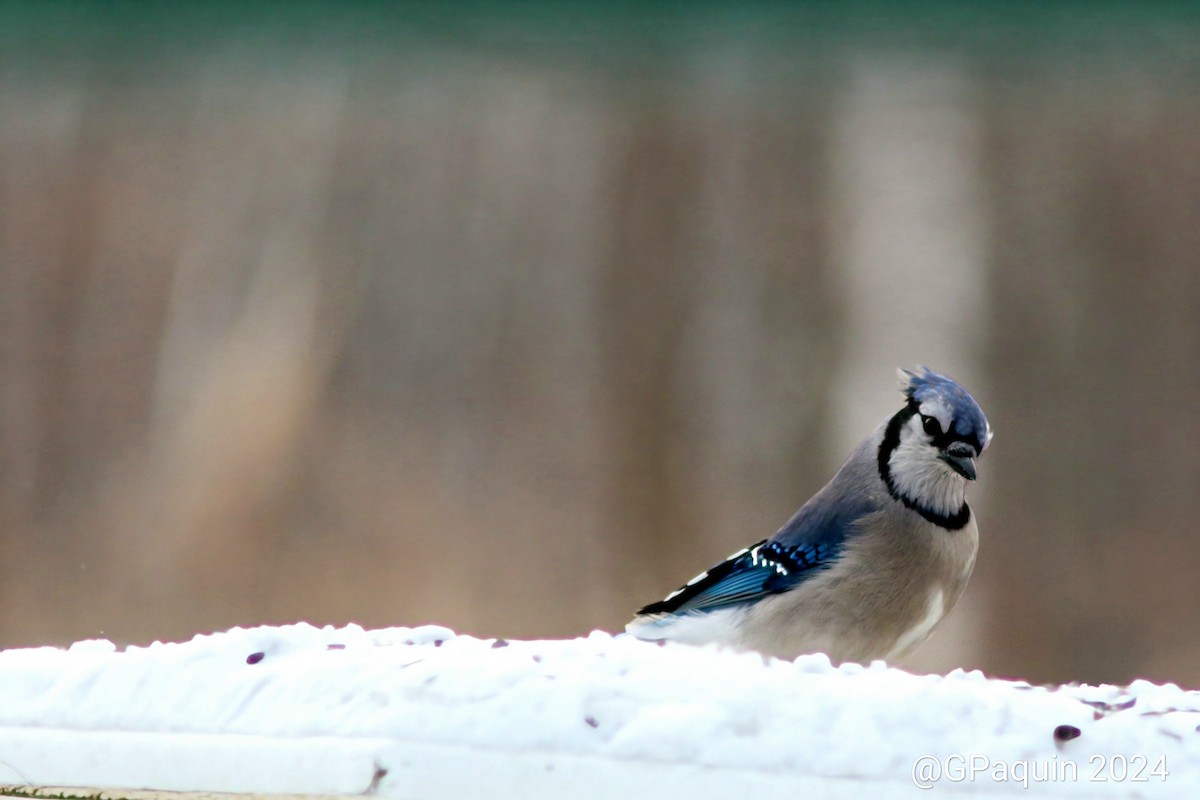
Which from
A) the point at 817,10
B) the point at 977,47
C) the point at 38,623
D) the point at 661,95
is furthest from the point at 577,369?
the point at 38,623

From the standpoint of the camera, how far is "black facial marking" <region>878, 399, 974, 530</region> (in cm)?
102

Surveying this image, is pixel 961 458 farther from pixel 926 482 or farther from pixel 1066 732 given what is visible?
pixel 1066 732

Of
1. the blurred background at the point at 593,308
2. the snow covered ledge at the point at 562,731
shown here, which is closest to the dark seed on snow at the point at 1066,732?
the snow covered ledge at the point at 562,731

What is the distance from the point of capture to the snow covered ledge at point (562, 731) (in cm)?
42

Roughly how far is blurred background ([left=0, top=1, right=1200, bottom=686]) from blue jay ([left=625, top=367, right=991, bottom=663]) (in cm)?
95

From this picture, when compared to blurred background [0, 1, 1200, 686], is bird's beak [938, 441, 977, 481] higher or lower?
lower

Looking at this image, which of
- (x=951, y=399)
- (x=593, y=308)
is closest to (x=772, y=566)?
(x=951, y=399)

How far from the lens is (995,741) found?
44 centimetres

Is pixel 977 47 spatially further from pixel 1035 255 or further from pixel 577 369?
pixel 577 369

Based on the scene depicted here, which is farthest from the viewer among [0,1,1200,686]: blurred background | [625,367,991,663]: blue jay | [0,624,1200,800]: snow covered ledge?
[0,1,1200,686]: blurred background

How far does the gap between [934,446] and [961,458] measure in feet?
0.10

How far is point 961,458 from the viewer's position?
38.4 inches

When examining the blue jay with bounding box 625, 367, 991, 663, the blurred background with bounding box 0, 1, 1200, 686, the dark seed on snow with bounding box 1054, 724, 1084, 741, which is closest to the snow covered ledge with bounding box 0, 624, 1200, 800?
the dark seed on snow with bounding box 1054, 724, 1084, 741

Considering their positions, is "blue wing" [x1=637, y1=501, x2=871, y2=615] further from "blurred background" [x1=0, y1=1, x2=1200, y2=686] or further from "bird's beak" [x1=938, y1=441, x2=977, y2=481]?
"blurred background" [x1=0, y1=1, x2=1200, y2=686]
